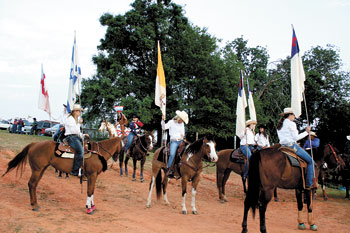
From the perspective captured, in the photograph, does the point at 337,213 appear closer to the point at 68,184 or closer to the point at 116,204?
the point at 116,204

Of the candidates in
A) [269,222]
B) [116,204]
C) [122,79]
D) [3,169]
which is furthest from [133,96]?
[269,222]

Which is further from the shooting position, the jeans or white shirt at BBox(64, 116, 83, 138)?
white shirt at BBox(64, 116, 83, 138)

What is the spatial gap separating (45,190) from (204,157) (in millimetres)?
5680

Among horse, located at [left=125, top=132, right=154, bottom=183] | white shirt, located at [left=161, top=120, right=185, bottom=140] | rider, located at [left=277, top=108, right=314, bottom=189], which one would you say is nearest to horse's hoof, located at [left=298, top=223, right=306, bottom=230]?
rider, located at [left=277, top=108, right=314, bottom=189]

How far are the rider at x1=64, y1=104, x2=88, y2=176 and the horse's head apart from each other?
12.1 ft

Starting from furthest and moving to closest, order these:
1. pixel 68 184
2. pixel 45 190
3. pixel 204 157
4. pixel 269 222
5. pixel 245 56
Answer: pixel 245 56 < pixel 68 184 < pixel 45 190 < pixel 204 157 < pixel 269 222

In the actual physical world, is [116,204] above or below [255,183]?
below

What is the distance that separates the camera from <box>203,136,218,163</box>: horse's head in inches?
378

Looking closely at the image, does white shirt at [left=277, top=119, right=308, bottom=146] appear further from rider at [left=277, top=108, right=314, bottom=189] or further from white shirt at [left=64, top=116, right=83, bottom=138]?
white shirt at [left=64, top=116, right=83, bottom=138]

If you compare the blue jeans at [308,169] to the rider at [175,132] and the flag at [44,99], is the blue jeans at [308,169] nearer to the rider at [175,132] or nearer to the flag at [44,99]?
the rider at [175,132]

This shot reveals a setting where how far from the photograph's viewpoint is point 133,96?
1154 inches

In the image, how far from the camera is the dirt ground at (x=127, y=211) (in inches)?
302

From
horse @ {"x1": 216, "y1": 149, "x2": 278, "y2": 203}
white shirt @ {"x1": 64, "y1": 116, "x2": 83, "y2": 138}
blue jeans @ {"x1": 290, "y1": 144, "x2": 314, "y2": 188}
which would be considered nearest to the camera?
blue jeans @ {"x1": 290, "y1": 144, "x2": 314, "y2": 188}

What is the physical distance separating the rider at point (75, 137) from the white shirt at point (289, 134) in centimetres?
562
